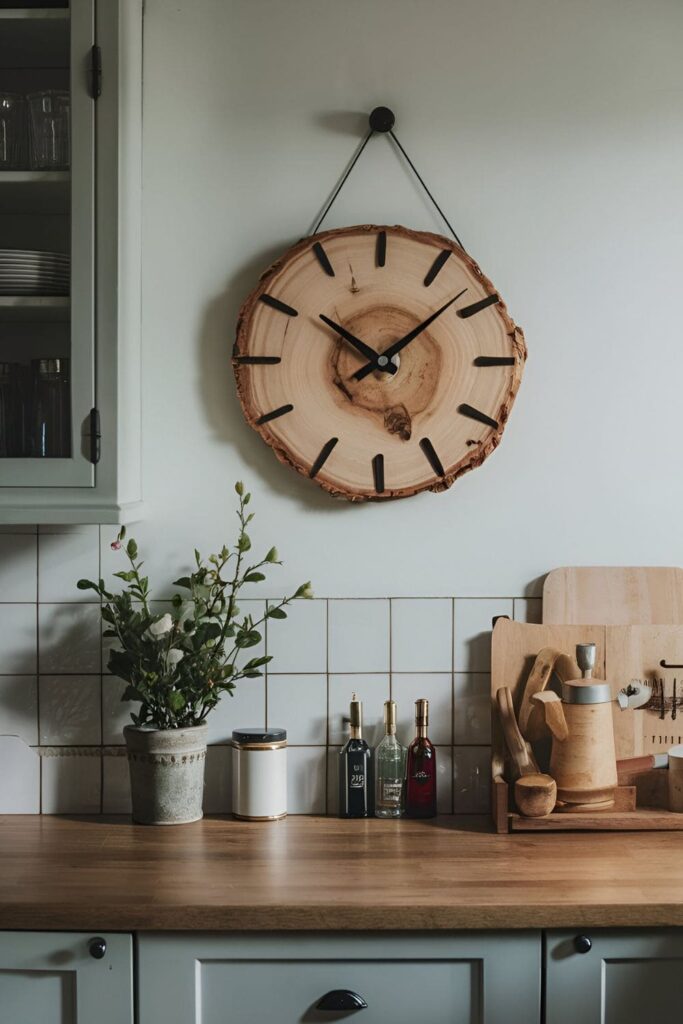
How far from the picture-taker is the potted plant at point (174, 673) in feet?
6.76

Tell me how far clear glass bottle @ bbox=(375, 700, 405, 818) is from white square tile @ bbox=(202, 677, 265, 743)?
0.27 m

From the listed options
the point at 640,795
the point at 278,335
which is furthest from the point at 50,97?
the point at 640,795

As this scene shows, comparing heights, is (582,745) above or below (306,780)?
above

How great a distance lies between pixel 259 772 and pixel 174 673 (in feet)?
0.87

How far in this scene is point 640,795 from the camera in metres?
2.17

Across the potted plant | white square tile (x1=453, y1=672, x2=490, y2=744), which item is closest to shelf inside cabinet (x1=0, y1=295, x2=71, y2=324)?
the potted plant

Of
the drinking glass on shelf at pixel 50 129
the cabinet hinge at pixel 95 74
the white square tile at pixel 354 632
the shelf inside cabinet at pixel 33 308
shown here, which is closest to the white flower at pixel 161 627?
the white square tile at pixel 354 632

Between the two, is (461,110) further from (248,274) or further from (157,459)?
(157,459)

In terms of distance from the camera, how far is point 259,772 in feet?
6.97

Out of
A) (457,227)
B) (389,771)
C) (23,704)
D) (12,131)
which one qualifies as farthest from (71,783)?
(457,227)

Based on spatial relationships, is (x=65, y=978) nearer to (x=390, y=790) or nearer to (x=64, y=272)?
A: (x=390, y=790)

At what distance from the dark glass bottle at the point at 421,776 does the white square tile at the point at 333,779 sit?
0.16 meters

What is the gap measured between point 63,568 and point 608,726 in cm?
115

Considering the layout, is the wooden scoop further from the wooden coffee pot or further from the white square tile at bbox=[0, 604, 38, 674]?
the white square tile at bbox=[0, 604, 38, 674]
